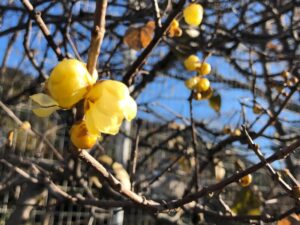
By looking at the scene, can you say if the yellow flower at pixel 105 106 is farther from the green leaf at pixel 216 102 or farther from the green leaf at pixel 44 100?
the green leaf at pixel 216 102

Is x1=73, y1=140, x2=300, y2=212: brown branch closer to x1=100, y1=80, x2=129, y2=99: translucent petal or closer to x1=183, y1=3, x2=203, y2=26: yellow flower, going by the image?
x1=100, y1=80, x2=129, y2=99: translucent petal

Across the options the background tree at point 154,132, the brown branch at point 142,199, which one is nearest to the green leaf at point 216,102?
the background tree at point 154,132

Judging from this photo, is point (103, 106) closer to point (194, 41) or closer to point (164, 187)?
point (194, 41)

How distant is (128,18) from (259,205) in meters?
0.96

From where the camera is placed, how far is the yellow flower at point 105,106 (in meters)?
0.46

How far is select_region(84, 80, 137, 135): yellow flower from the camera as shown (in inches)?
18.1

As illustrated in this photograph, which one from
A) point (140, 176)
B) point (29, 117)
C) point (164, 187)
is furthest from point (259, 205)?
point (29, 117)

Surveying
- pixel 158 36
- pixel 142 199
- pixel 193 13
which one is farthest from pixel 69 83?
pixel 193 13

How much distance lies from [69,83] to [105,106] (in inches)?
1.8

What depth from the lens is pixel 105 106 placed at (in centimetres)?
46

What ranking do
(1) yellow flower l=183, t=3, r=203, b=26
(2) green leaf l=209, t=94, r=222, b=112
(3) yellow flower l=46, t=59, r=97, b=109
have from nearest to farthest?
1. (3) yellow flower l=46, t=59, r=97, b=109
2. (1) yellow flower l=183, t=3, r=203, b=26
3. (2) green leaf l=209, t=94, r=222, b=112

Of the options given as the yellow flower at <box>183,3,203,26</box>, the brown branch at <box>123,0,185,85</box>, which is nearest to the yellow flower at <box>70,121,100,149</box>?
the brown branch at <box>123,0,185,85</box>

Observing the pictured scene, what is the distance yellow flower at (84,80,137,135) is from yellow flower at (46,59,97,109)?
14 mm

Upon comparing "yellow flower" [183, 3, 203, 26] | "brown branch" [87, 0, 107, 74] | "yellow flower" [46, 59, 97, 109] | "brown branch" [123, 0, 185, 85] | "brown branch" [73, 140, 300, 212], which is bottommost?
"brown branch" [73, 140, 300, 212]
